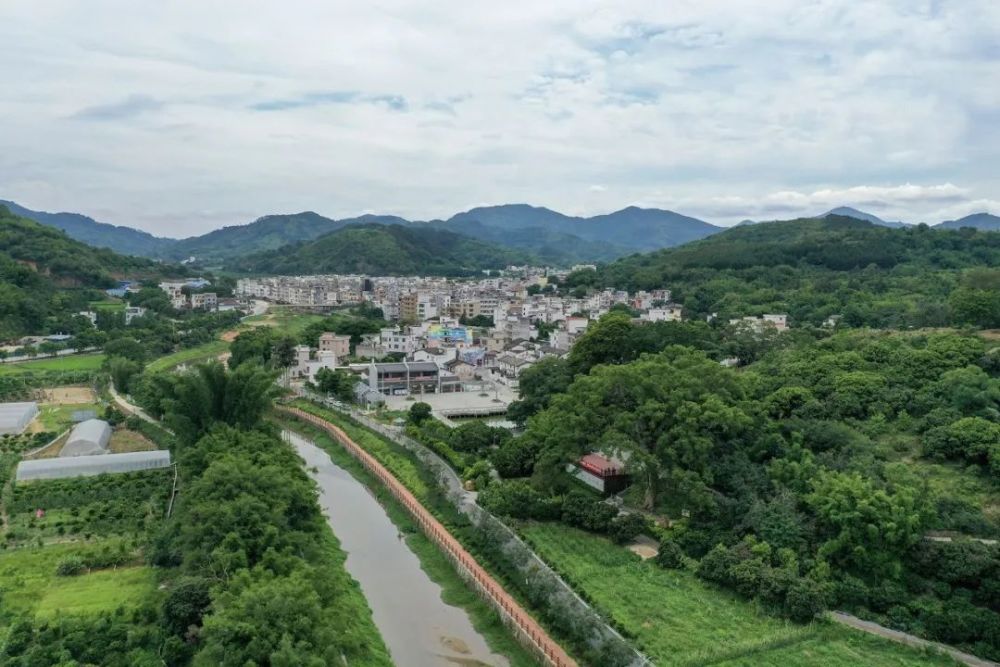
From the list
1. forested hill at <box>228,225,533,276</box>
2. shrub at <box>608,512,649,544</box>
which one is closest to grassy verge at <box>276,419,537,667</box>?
shrub at <box>608,512,649,544</box>

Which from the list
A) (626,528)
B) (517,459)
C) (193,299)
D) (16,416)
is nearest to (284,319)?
(193,299)

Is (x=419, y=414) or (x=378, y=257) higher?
(x=378, y=257)

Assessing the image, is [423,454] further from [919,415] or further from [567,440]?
[919,415]

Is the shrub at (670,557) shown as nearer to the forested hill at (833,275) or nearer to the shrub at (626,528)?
the shrub at (626,528)

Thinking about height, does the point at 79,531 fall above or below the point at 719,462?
below

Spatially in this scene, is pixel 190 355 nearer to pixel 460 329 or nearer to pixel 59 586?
pixel 460 329

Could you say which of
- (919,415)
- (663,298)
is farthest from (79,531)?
(663,298)
